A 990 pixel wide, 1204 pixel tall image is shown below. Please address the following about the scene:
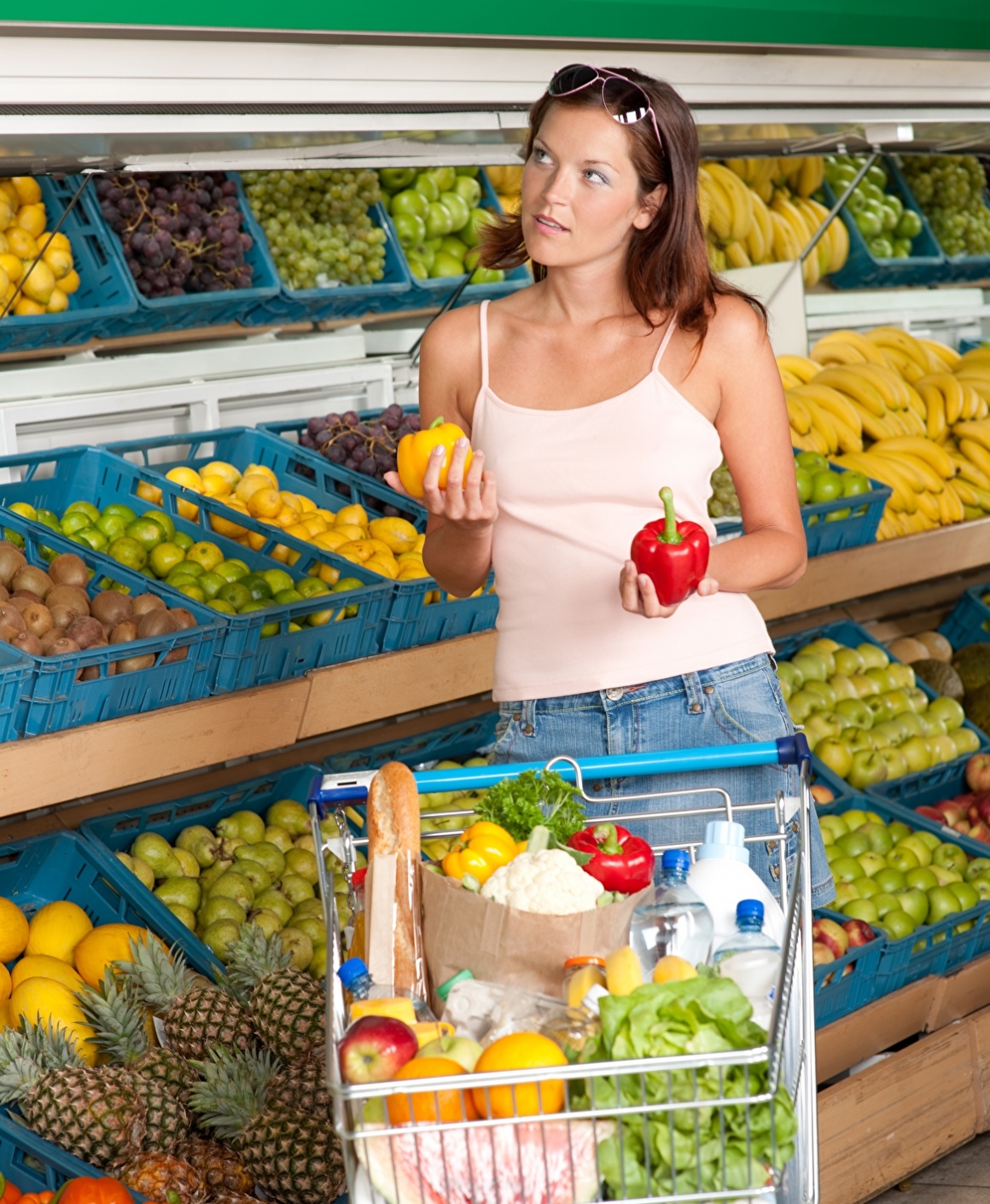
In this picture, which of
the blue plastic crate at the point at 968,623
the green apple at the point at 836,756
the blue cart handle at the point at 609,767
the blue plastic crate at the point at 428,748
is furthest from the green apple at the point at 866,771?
the blue cart handle at the point at 609,767

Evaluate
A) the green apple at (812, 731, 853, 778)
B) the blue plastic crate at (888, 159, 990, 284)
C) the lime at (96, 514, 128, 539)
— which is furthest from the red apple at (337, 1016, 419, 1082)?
the blue plastic crate at (888, 159, 990, 284)

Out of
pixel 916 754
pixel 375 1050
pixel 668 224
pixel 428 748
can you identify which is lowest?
pixel 916 754

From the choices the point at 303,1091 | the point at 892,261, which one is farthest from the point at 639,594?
the point at 892,261

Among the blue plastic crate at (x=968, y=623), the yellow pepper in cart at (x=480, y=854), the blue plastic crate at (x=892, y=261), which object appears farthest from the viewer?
the blue plastic crate at (x=892, y=261)

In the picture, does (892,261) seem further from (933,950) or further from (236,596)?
(236,596)

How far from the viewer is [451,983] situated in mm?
1530

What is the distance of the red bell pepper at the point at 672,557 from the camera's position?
6.32ft

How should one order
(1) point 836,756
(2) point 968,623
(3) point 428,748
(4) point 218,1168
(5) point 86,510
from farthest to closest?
(2) point 968,623 → (1) point 836,756 → (3) point 428,748 → (5) point 86,510 → (4) point 218,1168

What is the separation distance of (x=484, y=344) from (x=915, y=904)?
2.09 m

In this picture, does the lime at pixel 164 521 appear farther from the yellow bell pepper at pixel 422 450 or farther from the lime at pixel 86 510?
the yellow bell pepper at pixel 422 450

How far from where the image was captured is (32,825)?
10.6 feet

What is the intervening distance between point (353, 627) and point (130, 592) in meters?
0.47

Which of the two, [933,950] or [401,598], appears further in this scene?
[933,950]

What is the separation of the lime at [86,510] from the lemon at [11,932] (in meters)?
Result: 0.90
